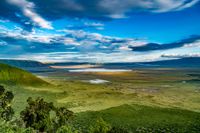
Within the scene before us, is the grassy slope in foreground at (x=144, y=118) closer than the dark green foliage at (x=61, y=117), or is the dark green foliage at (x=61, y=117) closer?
the dark green foliage at (x=61, y=117)

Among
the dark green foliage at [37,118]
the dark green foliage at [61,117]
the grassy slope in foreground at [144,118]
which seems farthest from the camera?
the grassy slope in foreground at [144,118]

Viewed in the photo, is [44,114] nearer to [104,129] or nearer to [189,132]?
[104,129]

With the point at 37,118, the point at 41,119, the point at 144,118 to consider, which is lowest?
the point at 144,118

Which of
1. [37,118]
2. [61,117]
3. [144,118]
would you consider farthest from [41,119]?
[144,118]

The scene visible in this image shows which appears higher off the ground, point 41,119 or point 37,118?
point 37,118

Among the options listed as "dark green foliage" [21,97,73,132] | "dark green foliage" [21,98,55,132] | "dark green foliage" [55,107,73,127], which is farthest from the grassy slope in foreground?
"dark green foliage" [21,98,55,132]

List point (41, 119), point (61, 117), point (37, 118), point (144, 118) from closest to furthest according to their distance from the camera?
point (41, 119) → point (37, 118) → point (61, 117) → point (144, 118)

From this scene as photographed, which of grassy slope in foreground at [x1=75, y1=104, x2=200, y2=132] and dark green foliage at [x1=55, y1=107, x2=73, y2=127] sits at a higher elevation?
dark green foliage at [x1=55, y1=107, x2=73, y2=127]

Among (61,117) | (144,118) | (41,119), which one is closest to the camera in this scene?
(41,119)

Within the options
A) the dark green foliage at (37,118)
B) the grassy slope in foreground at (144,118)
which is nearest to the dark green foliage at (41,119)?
the dark green foliage at (37,118)

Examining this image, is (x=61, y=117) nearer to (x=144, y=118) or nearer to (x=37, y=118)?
(x=37, y=118)

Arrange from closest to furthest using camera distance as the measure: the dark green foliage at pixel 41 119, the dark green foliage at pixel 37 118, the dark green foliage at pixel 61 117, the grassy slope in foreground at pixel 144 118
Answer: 1. the dark green foliage at pixel 37 118
2. the dark green foliage at pixel 41 119
3. the dark green foliage at pixel 61 117
4. the grassy slope in foreground at pixel 144 118

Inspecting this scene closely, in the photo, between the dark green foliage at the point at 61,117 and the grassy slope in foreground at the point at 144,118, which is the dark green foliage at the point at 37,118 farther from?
the grassy slope in foreground at the point at 144,118

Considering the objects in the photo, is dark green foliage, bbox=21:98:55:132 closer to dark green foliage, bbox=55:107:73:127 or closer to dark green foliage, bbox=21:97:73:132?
dark green foliage, bbox=21:97:73:132
